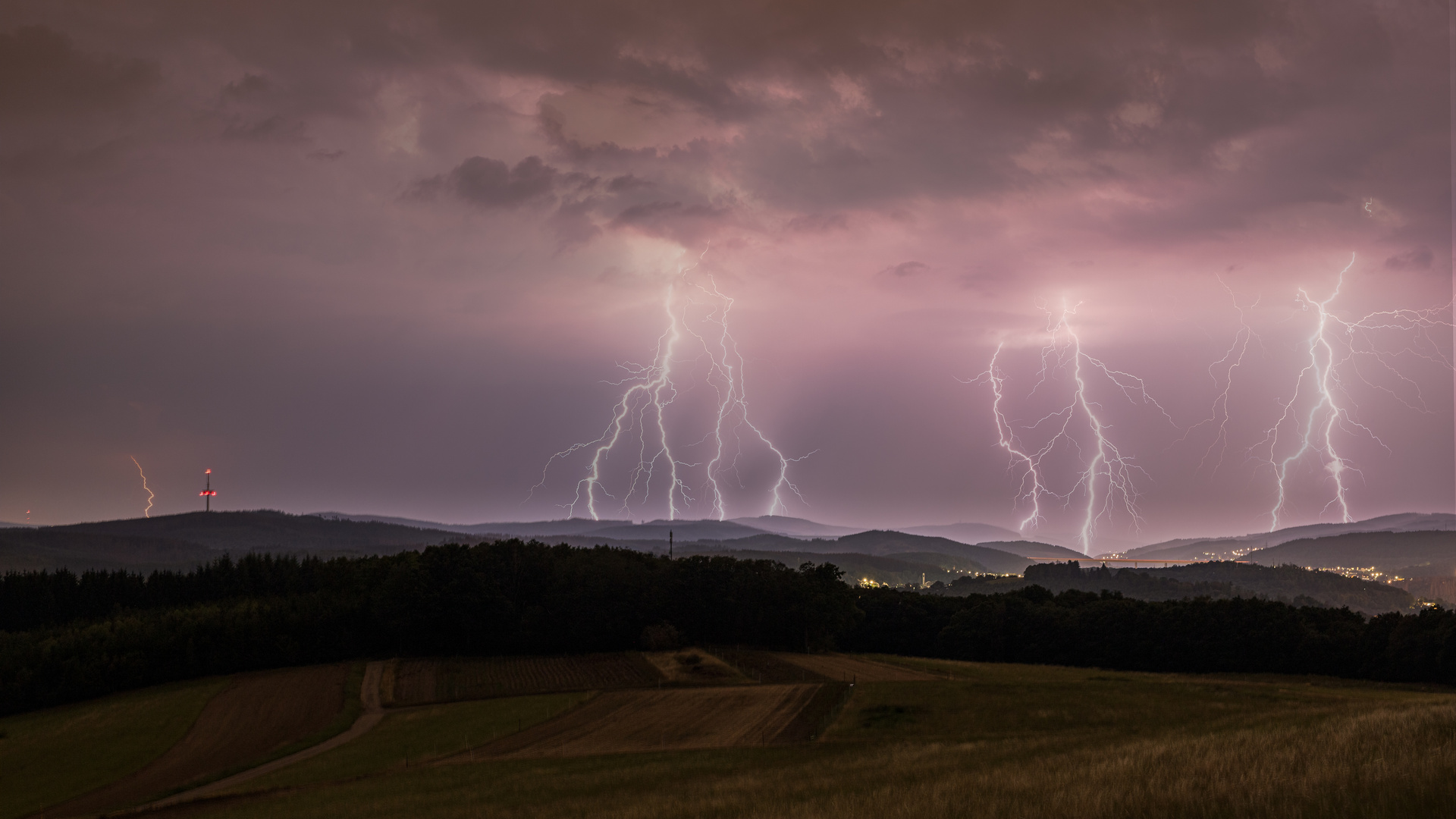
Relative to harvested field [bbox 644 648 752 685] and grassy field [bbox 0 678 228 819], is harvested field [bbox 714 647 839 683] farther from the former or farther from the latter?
grassy field [bbox 0 678 228 819]

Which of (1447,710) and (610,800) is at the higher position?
(1447,710)

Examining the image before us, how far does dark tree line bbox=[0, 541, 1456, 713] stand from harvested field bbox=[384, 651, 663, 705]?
4937 mm

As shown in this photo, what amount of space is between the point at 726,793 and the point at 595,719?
28.3 meters

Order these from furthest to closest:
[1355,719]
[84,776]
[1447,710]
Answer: [84,776]
[1355,719]
[1447,710]

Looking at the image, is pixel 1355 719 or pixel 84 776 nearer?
pixel 1355 719

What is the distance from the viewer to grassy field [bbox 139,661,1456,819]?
8.02 metres

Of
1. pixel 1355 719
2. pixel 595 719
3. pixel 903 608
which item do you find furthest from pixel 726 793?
pixel 903 608

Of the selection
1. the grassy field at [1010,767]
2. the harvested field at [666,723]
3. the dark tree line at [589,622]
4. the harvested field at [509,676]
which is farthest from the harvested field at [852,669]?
the harvested field at [509,676]

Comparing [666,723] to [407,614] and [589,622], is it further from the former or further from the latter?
[407,614]

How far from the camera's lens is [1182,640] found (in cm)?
6806

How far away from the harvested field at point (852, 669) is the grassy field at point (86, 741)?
1535 inches

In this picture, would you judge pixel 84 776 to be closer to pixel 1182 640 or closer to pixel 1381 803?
pixel 1381 803

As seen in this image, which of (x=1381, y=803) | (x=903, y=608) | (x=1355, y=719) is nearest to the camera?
(x=1381, y=803)

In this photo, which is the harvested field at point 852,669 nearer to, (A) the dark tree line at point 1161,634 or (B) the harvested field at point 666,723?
(B) the harvested field at point 666,723
